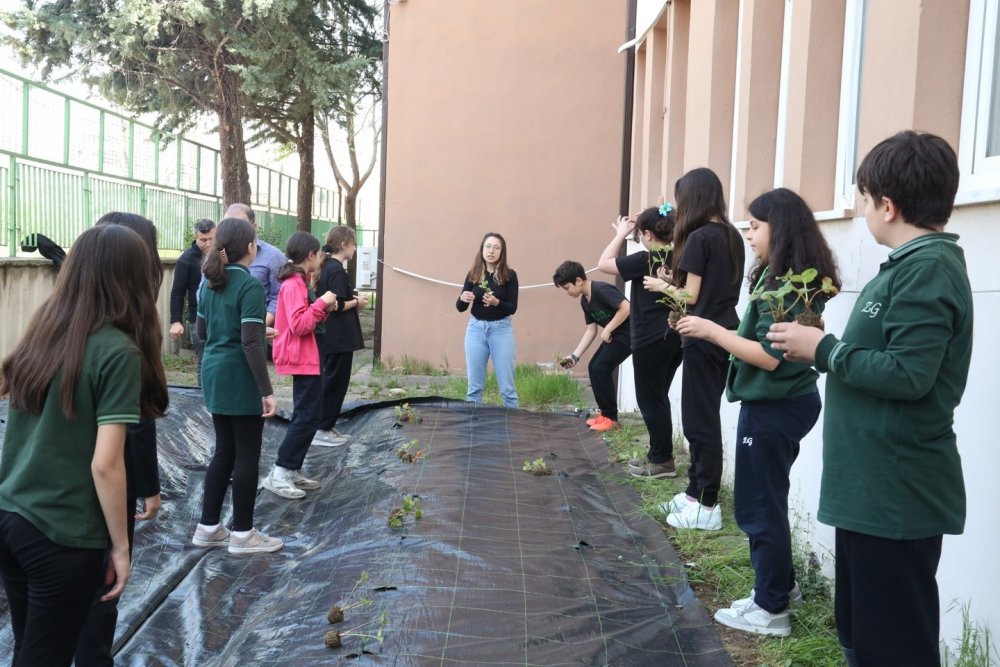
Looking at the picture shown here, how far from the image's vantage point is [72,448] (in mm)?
2430

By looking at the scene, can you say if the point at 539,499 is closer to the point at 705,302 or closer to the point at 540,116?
the point at 705,302

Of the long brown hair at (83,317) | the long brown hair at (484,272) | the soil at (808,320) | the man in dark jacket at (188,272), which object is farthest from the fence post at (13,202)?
the soil at (808,320)

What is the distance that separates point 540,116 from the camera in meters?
11.7

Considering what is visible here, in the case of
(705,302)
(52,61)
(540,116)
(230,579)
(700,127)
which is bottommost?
(230,579)

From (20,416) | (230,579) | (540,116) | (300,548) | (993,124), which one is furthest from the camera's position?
(540,116)

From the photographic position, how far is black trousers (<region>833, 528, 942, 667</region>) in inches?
92.4

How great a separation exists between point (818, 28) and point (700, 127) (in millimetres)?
2238

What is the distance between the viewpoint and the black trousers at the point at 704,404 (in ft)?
15.7

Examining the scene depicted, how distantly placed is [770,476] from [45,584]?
2404 mm

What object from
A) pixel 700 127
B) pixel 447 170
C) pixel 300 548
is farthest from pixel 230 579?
pixel 447 170

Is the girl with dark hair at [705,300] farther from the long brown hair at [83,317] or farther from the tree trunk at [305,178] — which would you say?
the tree trunk at [305,178]

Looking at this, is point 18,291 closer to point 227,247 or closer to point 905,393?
point 227,247

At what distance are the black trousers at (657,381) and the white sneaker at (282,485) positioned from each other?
2.22 meters

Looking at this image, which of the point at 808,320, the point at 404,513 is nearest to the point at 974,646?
the point at 808,320
